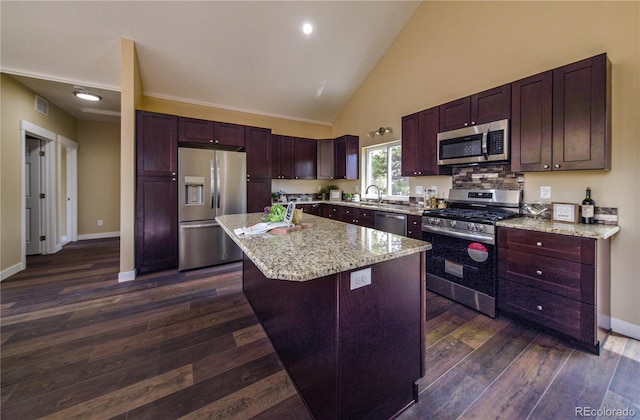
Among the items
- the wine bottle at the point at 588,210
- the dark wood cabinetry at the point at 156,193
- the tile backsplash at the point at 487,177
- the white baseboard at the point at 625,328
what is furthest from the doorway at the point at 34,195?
the white baseboard at the point at 625,328

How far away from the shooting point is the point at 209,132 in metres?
3.85

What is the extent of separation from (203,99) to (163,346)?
413cm

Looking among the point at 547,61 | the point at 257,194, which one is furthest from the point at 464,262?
the point at 257,194

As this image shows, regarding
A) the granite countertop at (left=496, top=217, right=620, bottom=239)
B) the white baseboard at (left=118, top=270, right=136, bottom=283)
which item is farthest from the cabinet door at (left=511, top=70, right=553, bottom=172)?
the white baseboard at (left=118, top=270, right=136, bottom=283)

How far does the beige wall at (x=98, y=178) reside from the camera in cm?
545

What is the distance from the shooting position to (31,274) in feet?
11.1

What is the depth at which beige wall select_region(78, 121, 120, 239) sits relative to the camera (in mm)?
5453

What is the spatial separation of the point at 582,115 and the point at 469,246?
1.38 m

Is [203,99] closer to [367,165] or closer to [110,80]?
[110,80]

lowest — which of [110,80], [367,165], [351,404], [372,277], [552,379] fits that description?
[552,379]

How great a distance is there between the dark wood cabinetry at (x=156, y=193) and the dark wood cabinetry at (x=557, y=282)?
4.07 m

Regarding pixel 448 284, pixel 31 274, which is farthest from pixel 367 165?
pixel 31 274

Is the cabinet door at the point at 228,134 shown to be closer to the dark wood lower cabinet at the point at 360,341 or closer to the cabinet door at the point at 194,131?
the cabinet door at the point at 194,131

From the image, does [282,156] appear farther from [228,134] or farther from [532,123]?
[532,123]
